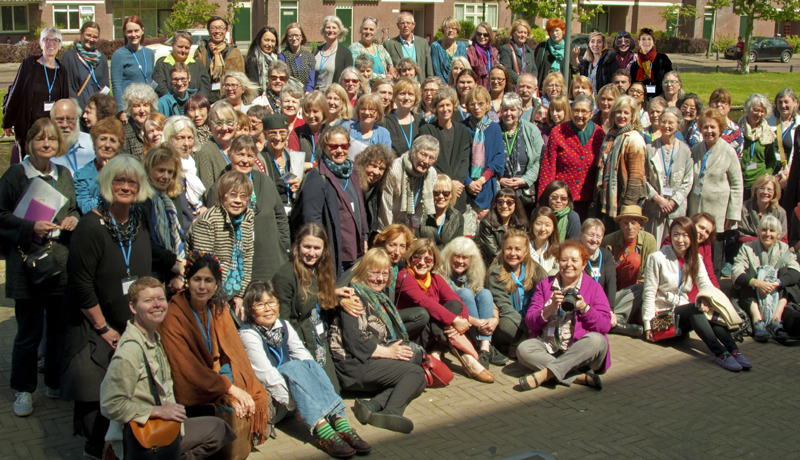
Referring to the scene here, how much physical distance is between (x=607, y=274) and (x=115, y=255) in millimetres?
4387

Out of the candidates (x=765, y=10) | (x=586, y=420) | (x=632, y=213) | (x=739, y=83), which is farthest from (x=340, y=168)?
(x=765, y=10)

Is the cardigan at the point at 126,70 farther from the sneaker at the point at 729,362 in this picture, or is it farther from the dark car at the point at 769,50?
the dark car at the point at 769,50

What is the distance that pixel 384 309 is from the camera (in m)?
5.67

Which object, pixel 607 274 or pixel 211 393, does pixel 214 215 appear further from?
pixel 607 274

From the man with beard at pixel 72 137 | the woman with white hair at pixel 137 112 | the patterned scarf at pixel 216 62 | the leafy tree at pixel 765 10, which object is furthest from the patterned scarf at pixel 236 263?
the leafy tree at pixel 765 10

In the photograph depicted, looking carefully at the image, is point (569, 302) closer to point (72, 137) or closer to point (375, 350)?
point (375, 350)

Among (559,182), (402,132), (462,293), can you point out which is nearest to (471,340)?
(462,293)

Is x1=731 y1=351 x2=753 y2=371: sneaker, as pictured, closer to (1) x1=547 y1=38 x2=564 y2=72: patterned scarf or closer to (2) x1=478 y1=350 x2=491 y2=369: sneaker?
(2) x1=478 y1=350 x2=491 y2=369: sneaker

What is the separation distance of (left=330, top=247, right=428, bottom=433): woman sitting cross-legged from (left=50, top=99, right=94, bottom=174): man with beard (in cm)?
232

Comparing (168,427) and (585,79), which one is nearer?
(168,427)

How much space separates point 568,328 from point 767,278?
244 centimetres

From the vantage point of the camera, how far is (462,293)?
631 centimetres

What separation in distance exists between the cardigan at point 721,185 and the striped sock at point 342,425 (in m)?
5.21

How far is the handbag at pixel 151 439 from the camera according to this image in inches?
147
